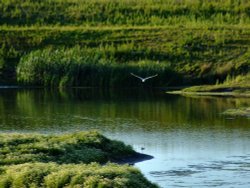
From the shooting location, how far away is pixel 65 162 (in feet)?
138

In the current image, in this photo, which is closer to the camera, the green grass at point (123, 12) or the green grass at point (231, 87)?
the green grass at point (231, 87)

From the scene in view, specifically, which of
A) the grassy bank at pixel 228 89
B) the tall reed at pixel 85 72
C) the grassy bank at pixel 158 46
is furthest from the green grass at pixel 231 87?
the tall reed at pixel 85 72

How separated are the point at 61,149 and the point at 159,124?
18946 millimetres

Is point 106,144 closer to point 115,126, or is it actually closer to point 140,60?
point 115,126

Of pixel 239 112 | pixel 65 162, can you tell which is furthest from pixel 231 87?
pixel 65 162

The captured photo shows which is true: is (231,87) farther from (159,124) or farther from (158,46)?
(159,124)

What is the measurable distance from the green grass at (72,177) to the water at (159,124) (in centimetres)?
537

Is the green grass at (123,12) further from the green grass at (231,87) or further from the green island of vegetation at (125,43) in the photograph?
the green grass at (231,87)

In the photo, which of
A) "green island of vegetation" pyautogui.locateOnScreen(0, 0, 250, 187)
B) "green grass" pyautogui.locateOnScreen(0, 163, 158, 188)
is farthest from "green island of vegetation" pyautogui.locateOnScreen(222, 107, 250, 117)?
"green grass" pyautogui.locateOnScreen(0, 163, 158, 188)

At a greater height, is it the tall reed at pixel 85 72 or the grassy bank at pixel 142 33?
the grassy bank at pixel 142 33

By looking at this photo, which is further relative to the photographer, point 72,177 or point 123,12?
point 123,12

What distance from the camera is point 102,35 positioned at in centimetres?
11212

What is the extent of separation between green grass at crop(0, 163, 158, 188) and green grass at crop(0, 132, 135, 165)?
459 cm

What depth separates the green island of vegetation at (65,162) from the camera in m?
34.0
